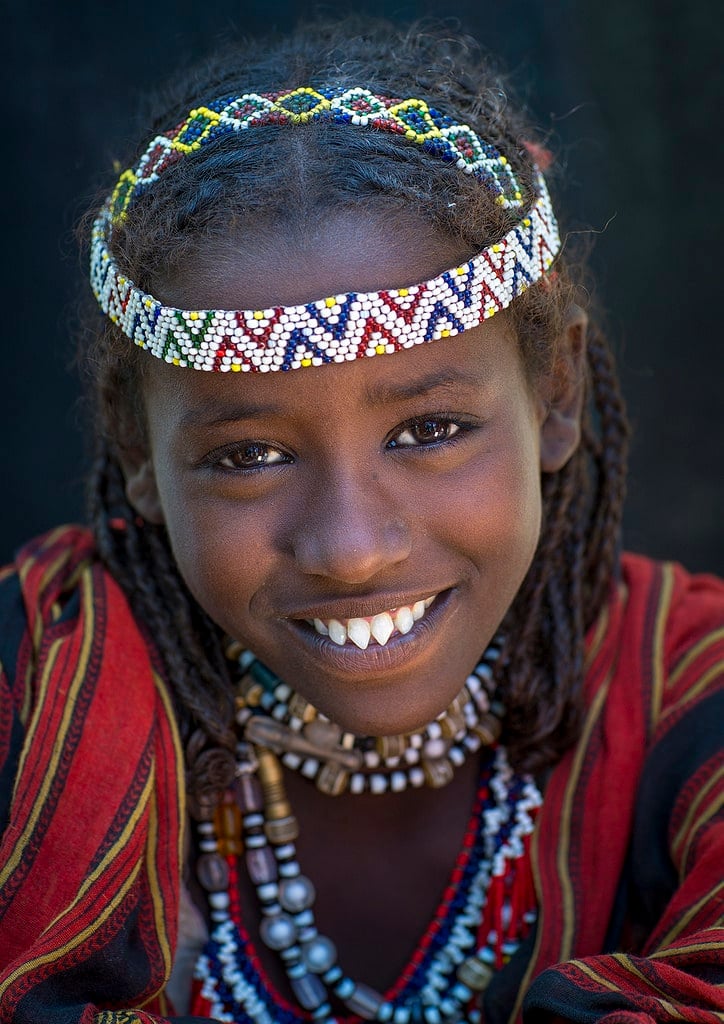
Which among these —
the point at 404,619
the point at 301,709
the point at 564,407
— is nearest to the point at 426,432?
the point at 404,619

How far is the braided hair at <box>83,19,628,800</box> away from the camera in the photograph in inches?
60.4

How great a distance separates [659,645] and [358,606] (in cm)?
56

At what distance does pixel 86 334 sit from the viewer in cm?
193

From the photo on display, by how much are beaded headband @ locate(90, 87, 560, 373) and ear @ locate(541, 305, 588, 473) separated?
0.16 metres

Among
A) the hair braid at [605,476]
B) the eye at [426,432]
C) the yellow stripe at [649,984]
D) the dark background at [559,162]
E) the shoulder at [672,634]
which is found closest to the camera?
the yellow stripe at [649,984]

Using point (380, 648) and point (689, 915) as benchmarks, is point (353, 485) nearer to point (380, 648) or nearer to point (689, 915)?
point (380, 648)

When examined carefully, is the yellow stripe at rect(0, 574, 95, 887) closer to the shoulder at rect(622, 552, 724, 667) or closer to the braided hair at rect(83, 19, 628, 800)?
the braided hair at rect(83, 19, 628, 800)

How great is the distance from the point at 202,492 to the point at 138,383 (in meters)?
0.22

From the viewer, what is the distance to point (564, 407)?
1840 millimetres

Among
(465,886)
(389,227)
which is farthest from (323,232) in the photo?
(465,886)

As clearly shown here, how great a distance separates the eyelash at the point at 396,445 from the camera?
1533 millimetres

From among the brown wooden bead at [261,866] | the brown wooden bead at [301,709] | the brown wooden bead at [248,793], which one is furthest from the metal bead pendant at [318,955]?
the brown wooden bead at [301,709]

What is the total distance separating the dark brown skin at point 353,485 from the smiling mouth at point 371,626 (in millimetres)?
15

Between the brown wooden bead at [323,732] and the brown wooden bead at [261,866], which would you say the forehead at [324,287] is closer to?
the brown wooden bead at [323,732]
